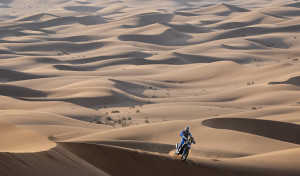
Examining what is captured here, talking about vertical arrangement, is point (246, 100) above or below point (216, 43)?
below

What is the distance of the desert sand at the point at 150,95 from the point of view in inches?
407

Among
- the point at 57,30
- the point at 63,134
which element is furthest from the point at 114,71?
the point at 57,30

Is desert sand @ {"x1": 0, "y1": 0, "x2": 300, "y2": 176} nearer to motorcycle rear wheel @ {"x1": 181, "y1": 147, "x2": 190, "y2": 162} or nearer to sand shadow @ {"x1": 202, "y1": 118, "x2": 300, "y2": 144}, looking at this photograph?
sand shadow @ {"x1": 202, "y1": 118, "x2": 300, "y2": 144}

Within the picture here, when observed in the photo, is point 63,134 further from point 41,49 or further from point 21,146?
point 41,49

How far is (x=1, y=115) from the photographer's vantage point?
63.1 feet

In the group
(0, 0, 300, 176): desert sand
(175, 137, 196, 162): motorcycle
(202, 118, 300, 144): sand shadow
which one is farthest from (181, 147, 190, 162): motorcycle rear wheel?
(202, 118, 300, 144): sand shadow

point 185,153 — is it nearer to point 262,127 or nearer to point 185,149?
point 185,149

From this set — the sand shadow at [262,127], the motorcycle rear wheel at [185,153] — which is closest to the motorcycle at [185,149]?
the motorcycle rear wheel at [185,153]

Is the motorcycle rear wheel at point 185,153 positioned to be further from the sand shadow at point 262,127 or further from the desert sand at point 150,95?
the sand shadow at point 262,127

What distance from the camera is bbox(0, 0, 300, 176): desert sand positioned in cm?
1033

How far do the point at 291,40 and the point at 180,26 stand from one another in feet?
57.2

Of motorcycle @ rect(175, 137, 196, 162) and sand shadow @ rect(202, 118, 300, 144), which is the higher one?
sand shadow @ rect(202, 118, 300, 144)

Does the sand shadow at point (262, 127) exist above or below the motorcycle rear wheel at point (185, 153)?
above

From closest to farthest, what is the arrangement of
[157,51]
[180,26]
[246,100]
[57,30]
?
1. [246,100]
2. [157,51]
3. [180,26]
4. [57,30]
